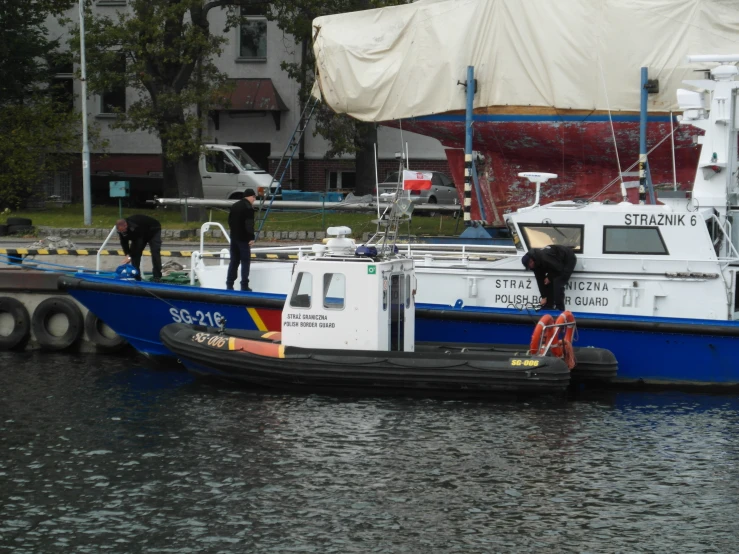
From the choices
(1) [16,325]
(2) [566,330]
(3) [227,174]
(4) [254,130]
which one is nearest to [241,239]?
(1) [16,325]

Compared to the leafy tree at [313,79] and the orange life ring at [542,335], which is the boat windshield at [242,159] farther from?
the orange life ring at [542,335]

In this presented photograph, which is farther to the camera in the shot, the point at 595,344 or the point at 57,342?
the point at 57,342

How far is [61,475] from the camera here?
1182cm

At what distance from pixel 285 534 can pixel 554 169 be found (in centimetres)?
1490

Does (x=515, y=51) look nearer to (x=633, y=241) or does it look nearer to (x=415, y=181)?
(x=633, y=241)

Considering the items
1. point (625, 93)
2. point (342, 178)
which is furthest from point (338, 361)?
point (342, 178)

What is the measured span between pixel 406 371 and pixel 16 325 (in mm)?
7212

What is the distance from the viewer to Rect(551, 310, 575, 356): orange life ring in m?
14.9

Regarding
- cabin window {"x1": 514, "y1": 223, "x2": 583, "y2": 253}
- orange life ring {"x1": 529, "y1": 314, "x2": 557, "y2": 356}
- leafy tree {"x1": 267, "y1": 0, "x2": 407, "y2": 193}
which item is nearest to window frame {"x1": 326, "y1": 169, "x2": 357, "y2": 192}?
leafy tree {"x1": 267, "y1": 0, "x2": 407, "y2": 193}

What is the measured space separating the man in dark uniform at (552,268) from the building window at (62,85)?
74.2 feet

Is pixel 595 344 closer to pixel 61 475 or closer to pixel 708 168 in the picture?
pixel 708 168

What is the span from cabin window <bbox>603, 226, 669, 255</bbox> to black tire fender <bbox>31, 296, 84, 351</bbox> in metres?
8.31

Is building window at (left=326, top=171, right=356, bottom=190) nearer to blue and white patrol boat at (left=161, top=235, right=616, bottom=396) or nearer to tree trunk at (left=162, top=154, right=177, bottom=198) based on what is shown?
tree trunk at (left=162, top=154, right=177, bottom=198)

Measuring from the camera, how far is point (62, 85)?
3812 centimetres
